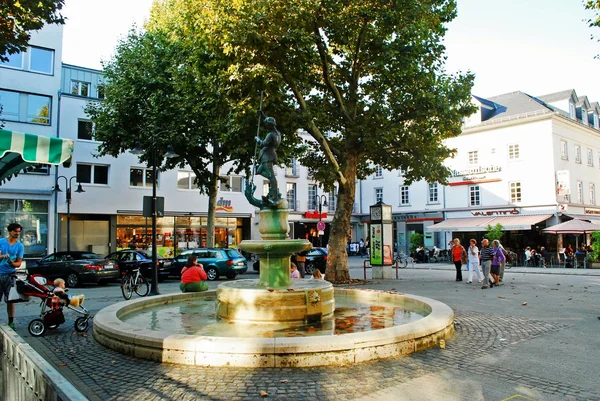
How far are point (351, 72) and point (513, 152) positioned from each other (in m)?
24.1

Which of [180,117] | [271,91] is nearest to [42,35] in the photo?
[180,117]

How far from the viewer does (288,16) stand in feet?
47.8

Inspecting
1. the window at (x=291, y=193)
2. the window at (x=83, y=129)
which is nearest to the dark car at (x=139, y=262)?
the window at (x=83, y=129)

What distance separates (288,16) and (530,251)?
24.5m

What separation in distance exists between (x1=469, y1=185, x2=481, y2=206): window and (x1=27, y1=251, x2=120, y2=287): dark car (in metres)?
30.5

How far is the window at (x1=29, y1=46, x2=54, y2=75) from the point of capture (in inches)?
1085

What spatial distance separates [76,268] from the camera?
18.8m

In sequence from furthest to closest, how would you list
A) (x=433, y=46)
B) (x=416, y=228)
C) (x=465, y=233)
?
(x=416, y=228), (x=465, y=233), (x=433, y=46)

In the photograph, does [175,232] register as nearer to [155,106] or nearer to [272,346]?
[155,106]

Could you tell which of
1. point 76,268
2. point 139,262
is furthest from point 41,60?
point 139,262

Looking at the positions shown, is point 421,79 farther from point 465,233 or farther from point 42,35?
point 465,233

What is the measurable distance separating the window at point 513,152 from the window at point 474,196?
3.80 meters

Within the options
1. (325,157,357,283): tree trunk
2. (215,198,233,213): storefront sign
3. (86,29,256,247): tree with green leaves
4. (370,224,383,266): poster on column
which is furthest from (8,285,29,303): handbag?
(215,198,233,213): storefront sign

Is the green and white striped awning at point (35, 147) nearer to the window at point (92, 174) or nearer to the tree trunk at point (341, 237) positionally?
the tree trunk at point (341, 237)
